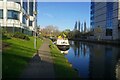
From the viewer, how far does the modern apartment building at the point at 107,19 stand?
10588 cm

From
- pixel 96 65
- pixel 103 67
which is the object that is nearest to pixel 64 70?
pixel 103 67

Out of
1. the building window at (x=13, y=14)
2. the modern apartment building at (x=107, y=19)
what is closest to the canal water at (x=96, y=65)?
the building window at (x=13, y=14)

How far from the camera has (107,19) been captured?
117500mm

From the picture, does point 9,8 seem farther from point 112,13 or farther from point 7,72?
point 112,13

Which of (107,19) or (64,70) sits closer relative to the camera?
(64,70)

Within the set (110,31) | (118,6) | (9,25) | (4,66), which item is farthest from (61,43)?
(110,31)

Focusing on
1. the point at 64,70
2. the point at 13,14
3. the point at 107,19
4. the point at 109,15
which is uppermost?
the point at 109,15

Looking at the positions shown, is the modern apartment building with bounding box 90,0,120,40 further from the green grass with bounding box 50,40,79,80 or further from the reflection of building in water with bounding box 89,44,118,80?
the green grass with bounding box 50,40,79,80

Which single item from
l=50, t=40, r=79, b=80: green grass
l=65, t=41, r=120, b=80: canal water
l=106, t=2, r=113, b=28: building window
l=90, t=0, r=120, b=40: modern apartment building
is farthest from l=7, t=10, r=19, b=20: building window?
l=106, t=2, r=113, b=28: building window

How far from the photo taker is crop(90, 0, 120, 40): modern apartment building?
10588 cm

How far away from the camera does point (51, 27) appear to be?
191m

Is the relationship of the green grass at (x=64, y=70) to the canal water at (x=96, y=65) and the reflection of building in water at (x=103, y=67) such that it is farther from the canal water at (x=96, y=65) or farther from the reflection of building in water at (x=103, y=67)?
the reflection of building in water at (x=103, y=67)

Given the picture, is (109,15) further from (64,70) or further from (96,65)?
(64,70)

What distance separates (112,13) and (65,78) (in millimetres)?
99988
